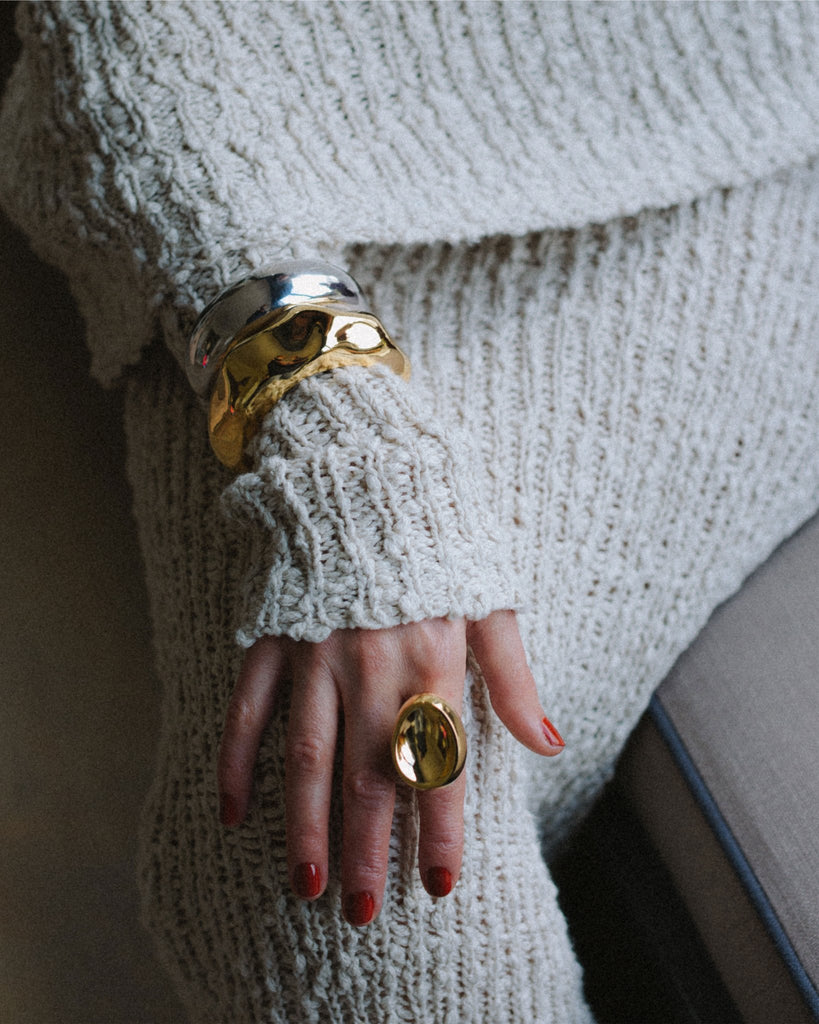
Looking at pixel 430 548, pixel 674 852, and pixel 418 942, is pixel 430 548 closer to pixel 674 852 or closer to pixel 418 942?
pixel 418 942

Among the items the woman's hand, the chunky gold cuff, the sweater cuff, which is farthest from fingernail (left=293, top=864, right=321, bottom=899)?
the chunky gold cuff

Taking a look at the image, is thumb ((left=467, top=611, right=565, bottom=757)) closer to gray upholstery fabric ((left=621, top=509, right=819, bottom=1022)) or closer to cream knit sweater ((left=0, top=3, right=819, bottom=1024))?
cream knit sweater ((left=0, top=3, right=819, bottom=1024))

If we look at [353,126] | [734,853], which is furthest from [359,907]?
[353,126]

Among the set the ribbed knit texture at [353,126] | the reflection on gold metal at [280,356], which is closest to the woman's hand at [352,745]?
the reflection on gold metal at [280,356]

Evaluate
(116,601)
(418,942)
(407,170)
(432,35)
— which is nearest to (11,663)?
(116,601)

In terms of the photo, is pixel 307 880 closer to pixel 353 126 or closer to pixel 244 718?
pixel 244 718

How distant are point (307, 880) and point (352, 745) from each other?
84 millimetres

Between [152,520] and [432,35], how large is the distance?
17.6 inches

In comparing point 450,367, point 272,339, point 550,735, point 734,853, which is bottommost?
point 734,853

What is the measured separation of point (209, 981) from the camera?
0.58 meters

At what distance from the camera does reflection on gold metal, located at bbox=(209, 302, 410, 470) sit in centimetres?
55

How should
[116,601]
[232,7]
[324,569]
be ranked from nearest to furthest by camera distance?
[324,569], [232,7], [116,601]

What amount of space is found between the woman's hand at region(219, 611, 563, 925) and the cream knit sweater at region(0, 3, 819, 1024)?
0.07 feet

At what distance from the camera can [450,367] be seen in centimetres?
67
